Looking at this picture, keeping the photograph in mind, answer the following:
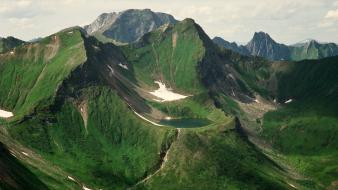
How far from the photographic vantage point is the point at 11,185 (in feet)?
655
